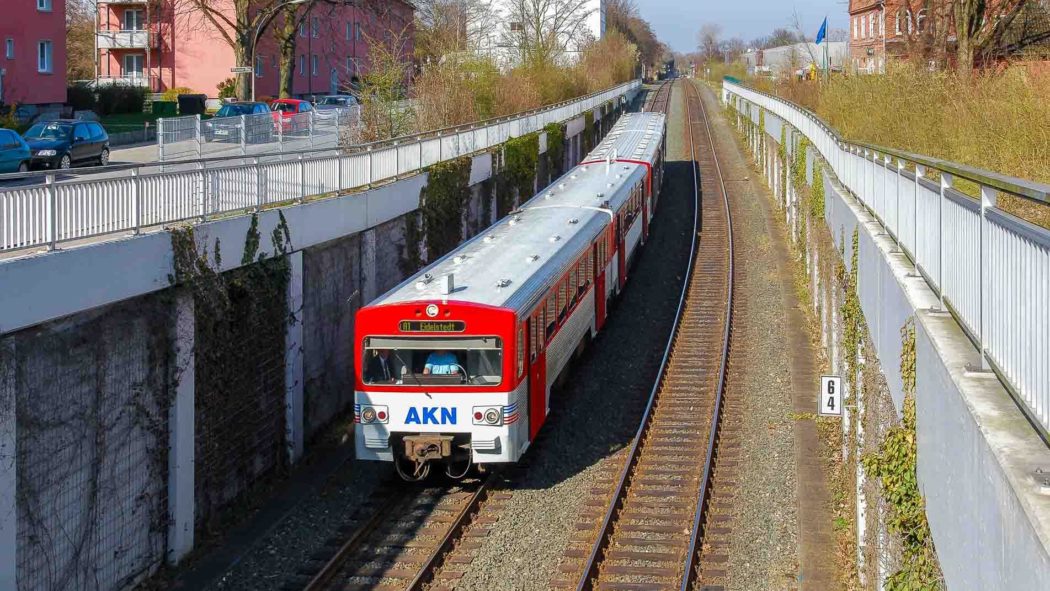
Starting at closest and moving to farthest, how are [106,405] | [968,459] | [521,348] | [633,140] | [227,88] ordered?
1. [968,459]
2. [106,405]
3. [521,348]
4. [633,140]
5. [227,88]

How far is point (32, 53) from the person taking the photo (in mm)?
41625

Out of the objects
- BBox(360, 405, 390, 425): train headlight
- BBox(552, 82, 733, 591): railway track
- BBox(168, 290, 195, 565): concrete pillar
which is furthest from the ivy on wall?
BBox(552, 82, 733, 591): railway track

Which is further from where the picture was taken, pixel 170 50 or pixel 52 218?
pixel 170 50

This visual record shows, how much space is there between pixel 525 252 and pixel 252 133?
11.8 metres

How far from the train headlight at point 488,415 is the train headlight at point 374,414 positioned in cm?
102

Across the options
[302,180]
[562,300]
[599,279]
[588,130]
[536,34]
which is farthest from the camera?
[536,34]

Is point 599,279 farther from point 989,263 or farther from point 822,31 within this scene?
point 822,31

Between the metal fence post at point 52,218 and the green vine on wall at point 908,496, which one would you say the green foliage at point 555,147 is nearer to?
the metal fence post at point 52,218

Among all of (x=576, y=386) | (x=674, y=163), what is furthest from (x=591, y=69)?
(x=576, y=386)

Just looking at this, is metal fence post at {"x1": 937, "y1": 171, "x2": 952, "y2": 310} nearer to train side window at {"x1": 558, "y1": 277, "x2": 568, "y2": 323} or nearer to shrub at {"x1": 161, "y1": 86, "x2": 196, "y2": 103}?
train side window at {"x1": 558, "y1": 277, "x2": 568, "y2": 323}

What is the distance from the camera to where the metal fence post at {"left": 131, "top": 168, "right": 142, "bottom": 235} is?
1155 centimetres

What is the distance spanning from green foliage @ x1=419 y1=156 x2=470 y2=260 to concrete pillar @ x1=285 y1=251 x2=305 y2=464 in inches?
250

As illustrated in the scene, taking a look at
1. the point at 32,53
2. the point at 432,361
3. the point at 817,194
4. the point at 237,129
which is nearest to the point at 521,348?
the point at 432,361

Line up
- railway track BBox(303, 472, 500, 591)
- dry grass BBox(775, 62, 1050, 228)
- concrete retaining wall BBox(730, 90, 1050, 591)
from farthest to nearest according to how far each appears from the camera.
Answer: dry grass BBox(775, 62, 1050, 228)
railway track BBox(303, 472, 500, 591)
concrete retaining wall BBox(730, 90, 1050, 591)
